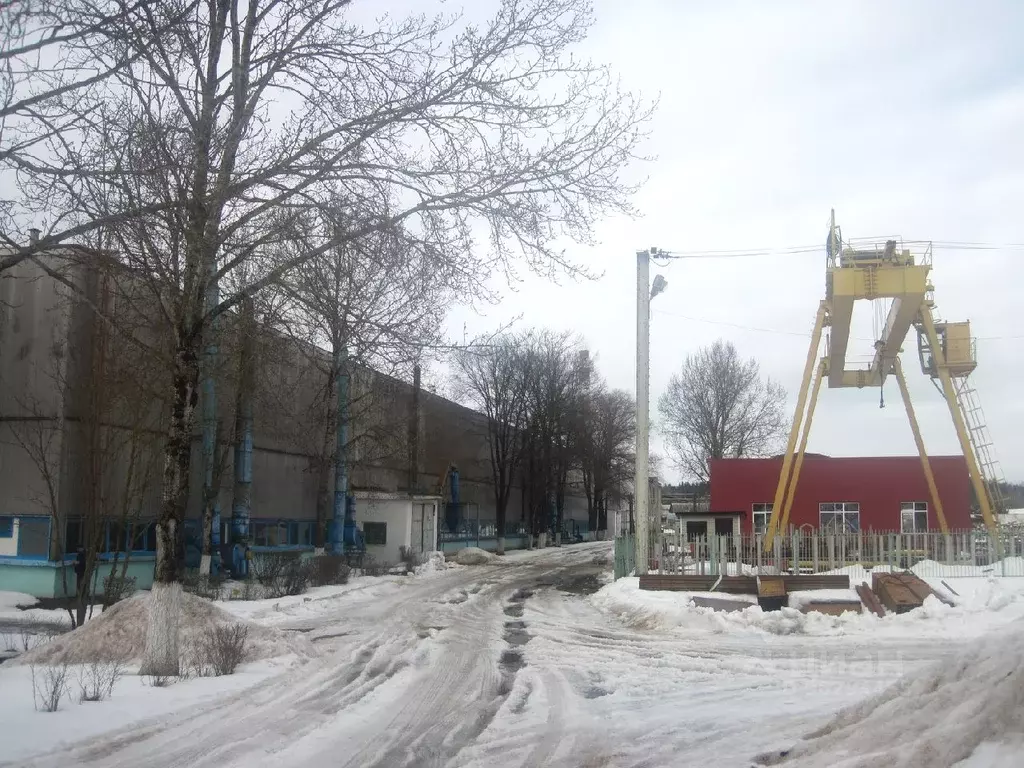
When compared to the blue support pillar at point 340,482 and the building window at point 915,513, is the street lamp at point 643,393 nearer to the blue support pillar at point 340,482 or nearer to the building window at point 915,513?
the blue support pillar at point 340,482

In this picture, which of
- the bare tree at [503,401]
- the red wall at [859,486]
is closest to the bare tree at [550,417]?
the bare tree at [503,401]

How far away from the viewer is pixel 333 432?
102ft

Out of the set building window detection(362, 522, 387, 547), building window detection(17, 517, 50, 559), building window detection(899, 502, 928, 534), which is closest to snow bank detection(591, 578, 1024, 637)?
building window detection(17, 517, 50, 559)

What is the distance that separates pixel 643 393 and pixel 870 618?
1033 centimetres

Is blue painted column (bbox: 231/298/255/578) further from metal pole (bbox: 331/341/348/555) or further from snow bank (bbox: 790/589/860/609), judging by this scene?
snow bank (bbox: 790/589/860/609)

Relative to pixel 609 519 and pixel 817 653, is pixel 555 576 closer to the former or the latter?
pixel 817 653

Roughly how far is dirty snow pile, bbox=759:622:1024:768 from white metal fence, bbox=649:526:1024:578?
54.5 feet

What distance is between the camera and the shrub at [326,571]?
2670cm

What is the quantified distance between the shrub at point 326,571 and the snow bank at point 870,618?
11.5 meters

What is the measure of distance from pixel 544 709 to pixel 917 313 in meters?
24.2

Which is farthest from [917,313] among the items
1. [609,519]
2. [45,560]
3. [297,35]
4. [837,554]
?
[609,519]

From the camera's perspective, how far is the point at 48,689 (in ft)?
28.5

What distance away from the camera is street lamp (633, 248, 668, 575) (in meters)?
24.6

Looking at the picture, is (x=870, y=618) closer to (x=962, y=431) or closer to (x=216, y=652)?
(x=216, y=652)
